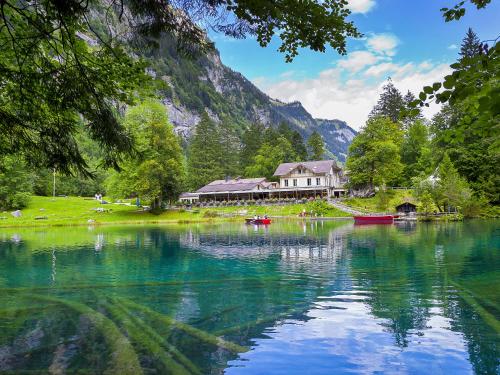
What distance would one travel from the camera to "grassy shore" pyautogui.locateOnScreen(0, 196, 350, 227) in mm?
55812

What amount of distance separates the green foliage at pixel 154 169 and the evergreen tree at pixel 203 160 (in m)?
25.3

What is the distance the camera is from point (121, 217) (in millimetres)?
60062

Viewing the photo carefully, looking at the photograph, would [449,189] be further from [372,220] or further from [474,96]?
[474,96]

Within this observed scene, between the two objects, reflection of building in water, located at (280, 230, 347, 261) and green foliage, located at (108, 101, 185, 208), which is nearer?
reflection of building in water, located at (280, 230, 347, 261)

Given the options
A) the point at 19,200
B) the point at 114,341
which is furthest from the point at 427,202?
the point at 19,200

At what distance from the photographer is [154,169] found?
61.5 meters

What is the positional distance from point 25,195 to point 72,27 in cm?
6481

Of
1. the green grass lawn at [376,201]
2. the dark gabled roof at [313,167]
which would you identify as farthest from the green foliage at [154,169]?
the green grass lawn at [376,201]

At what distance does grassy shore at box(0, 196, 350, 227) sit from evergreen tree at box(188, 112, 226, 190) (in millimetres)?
20477

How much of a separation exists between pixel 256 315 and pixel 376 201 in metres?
60.0

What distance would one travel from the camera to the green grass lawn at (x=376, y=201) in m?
63.6

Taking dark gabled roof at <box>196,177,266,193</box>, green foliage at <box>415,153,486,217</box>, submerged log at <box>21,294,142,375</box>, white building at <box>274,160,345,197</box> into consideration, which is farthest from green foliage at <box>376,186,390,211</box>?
submerged log at <box>21,294,142,375</box>

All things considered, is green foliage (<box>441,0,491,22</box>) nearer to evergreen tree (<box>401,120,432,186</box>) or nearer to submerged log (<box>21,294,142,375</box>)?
submerged log (<box>21,294,142,375</box>)

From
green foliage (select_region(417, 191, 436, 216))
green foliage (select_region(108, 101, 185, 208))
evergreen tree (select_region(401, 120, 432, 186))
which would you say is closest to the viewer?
green foliage (select_region(417, 191, 436, 216))
